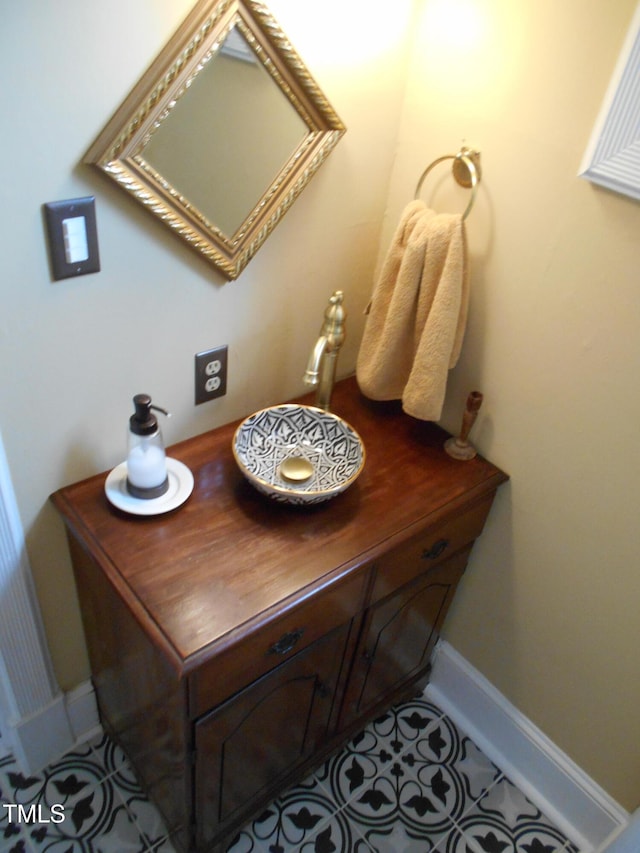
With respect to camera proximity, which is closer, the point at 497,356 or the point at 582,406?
the point at 582,406

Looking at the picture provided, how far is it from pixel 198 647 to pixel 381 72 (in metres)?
0.98

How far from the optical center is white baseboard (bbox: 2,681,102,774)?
137 centimetres

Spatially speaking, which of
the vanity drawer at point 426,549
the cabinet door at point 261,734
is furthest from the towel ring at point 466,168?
the cabinet door at point 261,734

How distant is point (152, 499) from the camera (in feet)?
3.59

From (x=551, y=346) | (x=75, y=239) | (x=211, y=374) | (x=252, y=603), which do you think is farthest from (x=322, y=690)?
(x=75, y=239)

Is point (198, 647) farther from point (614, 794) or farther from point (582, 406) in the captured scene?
point (614, 794)

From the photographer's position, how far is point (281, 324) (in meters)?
1.27

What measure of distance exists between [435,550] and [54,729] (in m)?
0.92

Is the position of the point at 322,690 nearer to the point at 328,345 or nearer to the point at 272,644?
the point at 272,644

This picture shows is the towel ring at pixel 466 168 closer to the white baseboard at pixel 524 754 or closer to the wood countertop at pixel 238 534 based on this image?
the wood countertop at pixel 238 534

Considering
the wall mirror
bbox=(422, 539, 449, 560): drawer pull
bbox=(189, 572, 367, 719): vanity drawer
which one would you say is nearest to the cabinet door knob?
bbox=(189, 572, 367, 719): vanity drawer

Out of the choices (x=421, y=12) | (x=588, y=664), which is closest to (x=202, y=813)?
(x=588, y=664)

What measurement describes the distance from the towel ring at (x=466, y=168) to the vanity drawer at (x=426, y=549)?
0.56 metres

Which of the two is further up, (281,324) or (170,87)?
(170,87)
